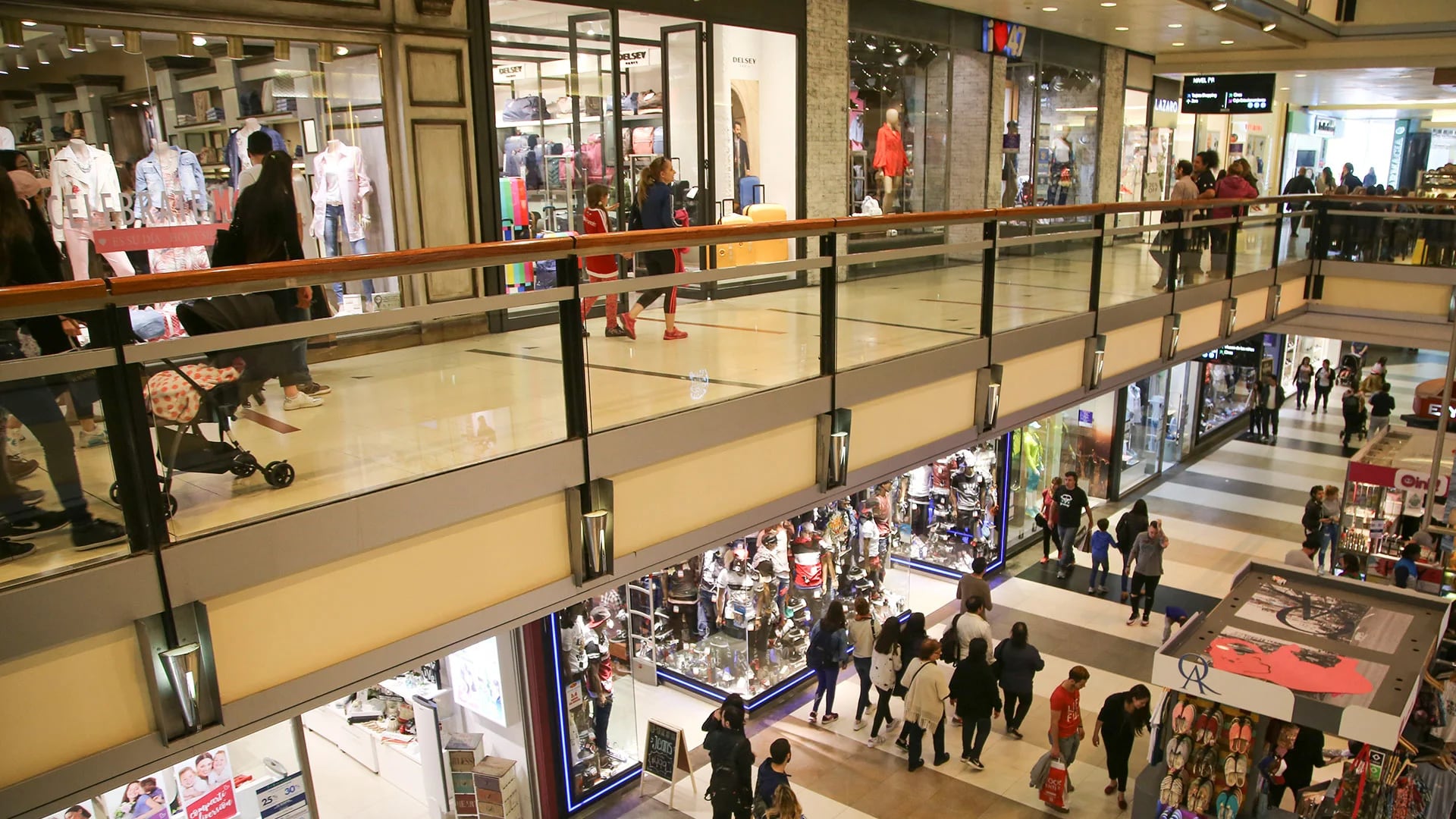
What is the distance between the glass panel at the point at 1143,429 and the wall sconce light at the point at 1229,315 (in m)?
3.10

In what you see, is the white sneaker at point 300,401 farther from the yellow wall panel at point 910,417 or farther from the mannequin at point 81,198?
the mannequin at point 81,198

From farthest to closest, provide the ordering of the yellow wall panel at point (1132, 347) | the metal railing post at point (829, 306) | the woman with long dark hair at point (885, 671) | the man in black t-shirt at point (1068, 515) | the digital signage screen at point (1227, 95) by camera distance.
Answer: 1. the digital signage screen at point (1227, 95)
2. the man in black t-shirt at point (1068, 515)
3. the yellow wall panel at point (1132, 347)
4. the woman with long dark hair at point (885, 671)
5. the metal railing post at point (829, 306)

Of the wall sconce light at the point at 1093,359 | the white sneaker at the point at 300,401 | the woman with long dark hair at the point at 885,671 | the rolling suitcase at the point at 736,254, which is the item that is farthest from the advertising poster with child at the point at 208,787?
the wall sconce light at the point at 1093,359

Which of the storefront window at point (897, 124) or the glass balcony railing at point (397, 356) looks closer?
the glass balcony railing at point (397, 356)

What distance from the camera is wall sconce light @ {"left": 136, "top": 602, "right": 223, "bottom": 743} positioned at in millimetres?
3166

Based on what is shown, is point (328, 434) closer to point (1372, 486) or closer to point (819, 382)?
point (819, 382)

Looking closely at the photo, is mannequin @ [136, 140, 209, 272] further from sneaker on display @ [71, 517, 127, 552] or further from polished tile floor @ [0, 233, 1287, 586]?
sneaker on display @ [71, 517, 127, 552]

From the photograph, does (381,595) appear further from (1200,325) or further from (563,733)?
(1200,325)

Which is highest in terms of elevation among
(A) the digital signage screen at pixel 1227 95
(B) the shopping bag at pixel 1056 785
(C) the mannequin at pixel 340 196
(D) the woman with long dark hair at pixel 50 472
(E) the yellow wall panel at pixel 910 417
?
(A) the digital signage screen at pixel 1227 95

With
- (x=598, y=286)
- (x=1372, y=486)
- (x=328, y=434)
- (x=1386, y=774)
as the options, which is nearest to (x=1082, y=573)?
(x=1372, y=486)

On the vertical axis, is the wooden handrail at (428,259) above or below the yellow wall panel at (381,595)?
above

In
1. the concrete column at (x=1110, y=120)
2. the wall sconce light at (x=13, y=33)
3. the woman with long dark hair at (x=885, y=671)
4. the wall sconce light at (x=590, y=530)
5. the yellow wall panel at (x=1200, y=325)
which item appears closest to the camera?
the wall sconce light at (x=590, y=530)

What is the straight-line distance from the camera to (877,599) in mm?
10422

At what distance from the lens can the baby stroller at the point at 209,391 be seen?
3154 mm
